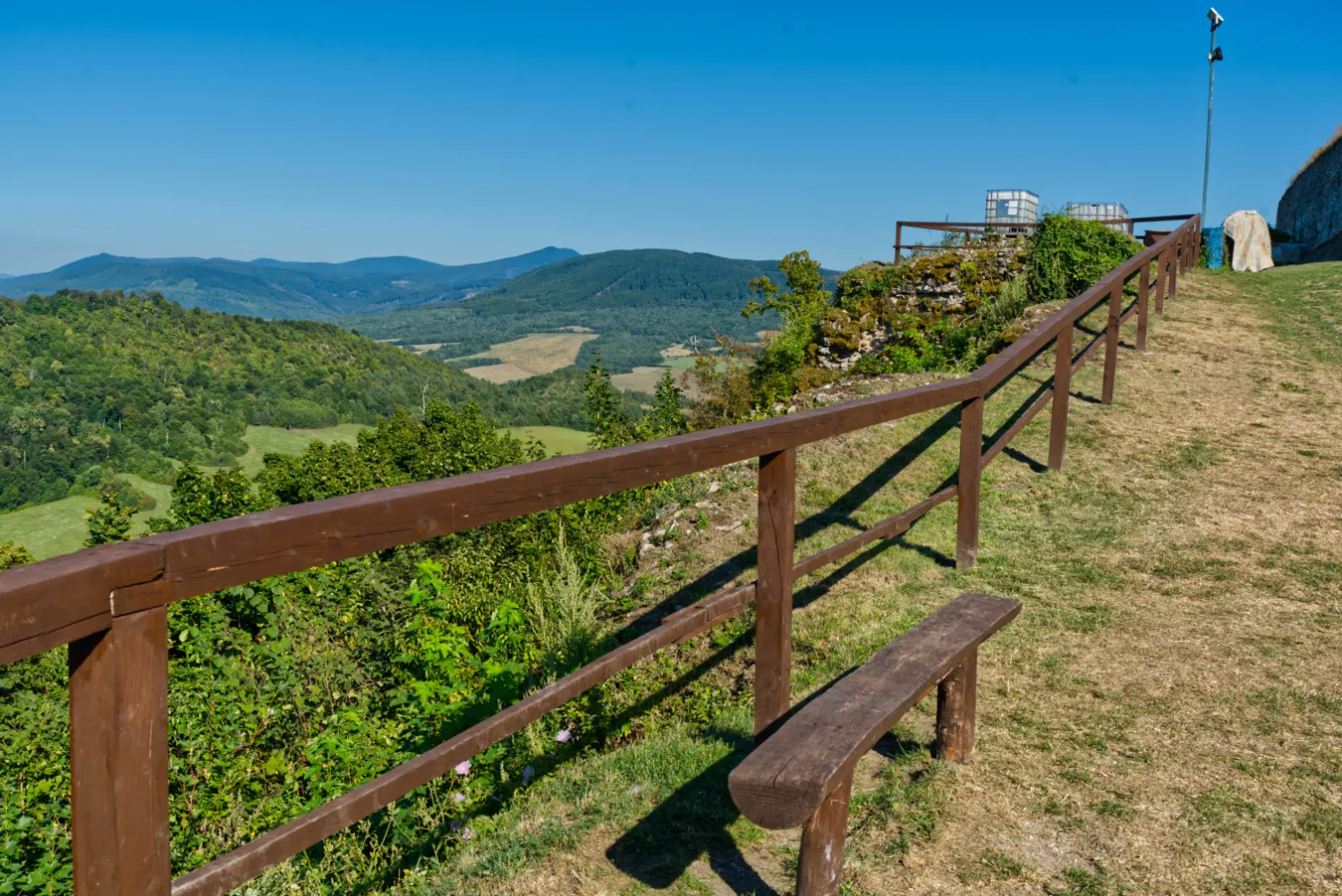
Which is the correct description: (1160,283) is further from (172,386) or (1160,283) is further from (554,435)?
(172,386)

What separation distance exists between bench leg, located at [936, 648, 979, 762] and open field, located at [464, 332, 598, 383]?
131m

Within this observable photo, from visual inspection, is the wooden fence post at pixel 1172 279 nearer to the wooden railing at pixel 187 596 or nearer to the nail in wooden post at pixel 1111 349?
the nail in wooden post at pixel 1111 349

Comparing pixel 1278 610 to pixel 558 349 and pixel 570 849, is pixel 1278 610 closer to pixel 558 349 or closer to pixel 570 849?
pixel 570 849

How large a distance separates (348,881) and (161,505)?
7511cm

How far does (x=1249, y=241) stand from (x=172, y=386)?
312ft

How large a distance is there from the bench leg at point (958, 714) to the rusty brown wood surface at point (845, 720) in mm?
120

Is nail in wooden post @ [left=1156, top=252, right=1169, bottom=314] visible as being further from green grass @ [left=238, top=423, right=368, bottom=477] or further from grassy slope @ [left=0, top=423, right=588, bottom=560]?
green grass @ [left=238, top=423, right=368, bottom=477]

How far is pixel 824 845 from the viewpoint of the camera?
2.25 meters

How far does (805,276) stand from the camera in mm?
23938

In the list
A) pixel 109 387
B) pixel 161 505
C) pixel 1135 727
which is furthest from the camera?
pixel 109 387

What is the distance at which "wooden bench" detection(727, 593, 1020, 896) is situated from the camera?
2.07m

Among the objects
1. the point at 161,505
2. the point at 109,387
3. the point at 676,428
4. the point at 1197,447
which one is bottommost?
the point at 161,505

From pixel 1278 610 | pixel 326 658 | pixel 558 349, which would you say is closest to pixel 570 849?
pixel 1278 610

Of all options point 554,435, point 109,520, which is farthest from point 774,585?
point 554,435
